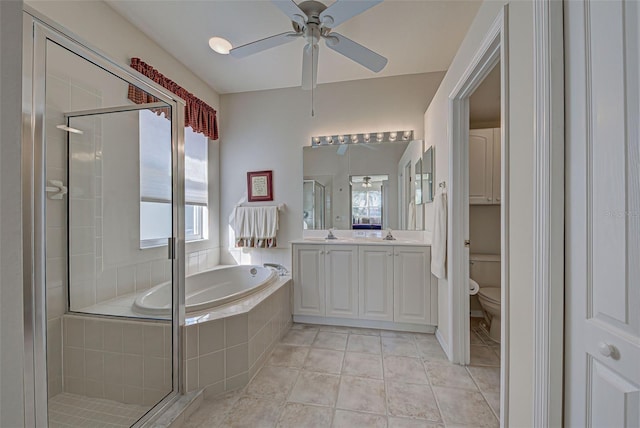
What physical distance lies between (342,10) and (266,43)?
23.5 inches

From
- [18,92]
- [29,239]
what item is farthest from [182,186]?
[18,92]

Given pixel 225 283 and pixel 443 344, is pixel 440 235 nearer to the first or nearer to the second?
pixel 443 344

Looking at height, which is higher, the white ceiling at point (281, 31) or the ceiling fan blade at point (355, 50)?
the white ceiling at point (281, 31)

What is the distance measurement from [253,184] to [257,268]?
3.43 ft

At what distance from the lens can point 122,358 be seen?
1.51m

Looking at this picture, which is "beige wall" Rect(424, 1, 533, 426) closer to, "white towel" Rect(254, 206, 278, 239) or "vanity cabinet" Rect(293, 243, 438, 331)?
"vanity cabinet" Rect(293, 243, 438, 331)

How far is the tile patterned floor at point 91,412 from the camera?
123cm

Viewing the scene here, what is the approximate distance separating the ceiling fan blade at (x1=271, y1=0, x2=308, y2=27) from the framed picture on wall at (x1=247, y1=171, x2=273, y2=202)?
1.81 metres

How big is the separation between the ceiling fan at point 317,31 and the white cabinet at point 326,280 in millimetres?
1610

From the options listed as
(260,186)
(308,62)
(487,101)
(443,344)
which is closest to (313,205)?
(260,186)

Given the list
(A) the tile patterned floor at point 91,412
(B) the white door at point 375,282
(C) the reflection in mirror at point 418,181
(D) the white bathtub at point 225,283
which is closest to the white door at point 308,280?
(D) the white bathtub at point 225,283

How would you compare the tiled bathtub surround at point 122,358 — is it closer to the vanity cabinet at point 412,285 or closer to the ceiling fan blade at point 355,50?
the vanity cabinet at point 412,285

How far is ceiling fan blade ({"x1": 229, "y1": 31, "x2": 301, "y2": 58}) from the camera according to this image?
172 cm
